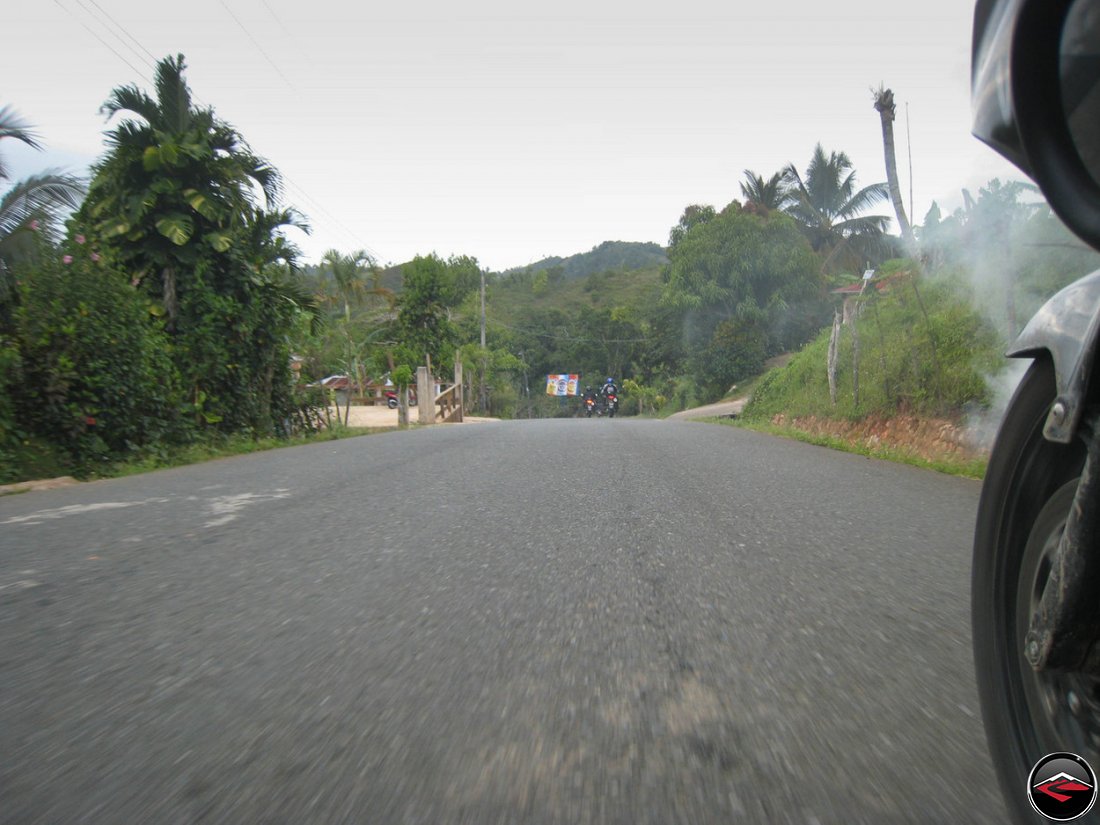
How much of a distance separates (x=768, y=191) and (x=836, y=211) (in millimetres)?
3848

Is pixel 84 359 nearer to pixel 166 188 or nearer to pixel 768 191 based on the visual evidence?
pixel 166 188

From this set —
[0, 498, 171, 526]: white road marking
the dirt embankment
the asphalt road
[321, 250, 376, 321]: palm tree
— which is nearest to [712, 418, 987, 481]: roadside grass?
the dirt embankment

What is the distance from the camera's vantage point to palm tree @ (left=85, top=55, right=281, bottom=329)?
1099cm

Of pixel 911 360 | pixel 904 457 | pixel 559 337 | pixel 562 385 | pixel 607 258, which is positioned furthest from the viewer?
pixel 607 258

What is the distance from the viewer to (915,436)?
1027 centimetres

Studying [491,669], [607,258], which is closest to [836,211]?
[491,669]

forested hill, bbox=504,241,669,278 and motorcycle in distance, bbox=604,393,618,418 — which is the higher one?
forested hill, bbox=504,241,669,278

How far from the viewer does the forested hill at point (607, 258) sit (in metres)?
114

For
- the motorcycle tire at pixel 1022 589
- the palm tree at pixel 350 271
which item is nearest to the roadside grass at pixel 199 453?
the motorcycle tire at pixel 1022 589

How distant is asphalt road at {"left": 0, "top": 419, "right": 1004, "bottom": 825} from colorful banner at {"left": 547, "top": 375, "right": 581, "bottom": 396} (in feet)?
197

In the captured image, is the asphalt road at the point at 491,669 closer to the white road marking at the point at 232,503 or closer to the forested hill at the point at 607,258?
the white road marking at the point at 232,503

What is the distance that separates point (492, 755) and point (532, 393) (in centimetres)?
7071

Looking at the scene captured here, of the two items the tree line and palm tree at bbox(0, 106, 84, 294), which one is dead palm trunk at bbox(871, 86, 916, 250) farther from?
palm tree at bbox(0, 106, 84, 294)

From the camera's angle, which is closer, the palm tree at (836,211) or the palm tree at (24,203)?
the palm tree at (24,203)
